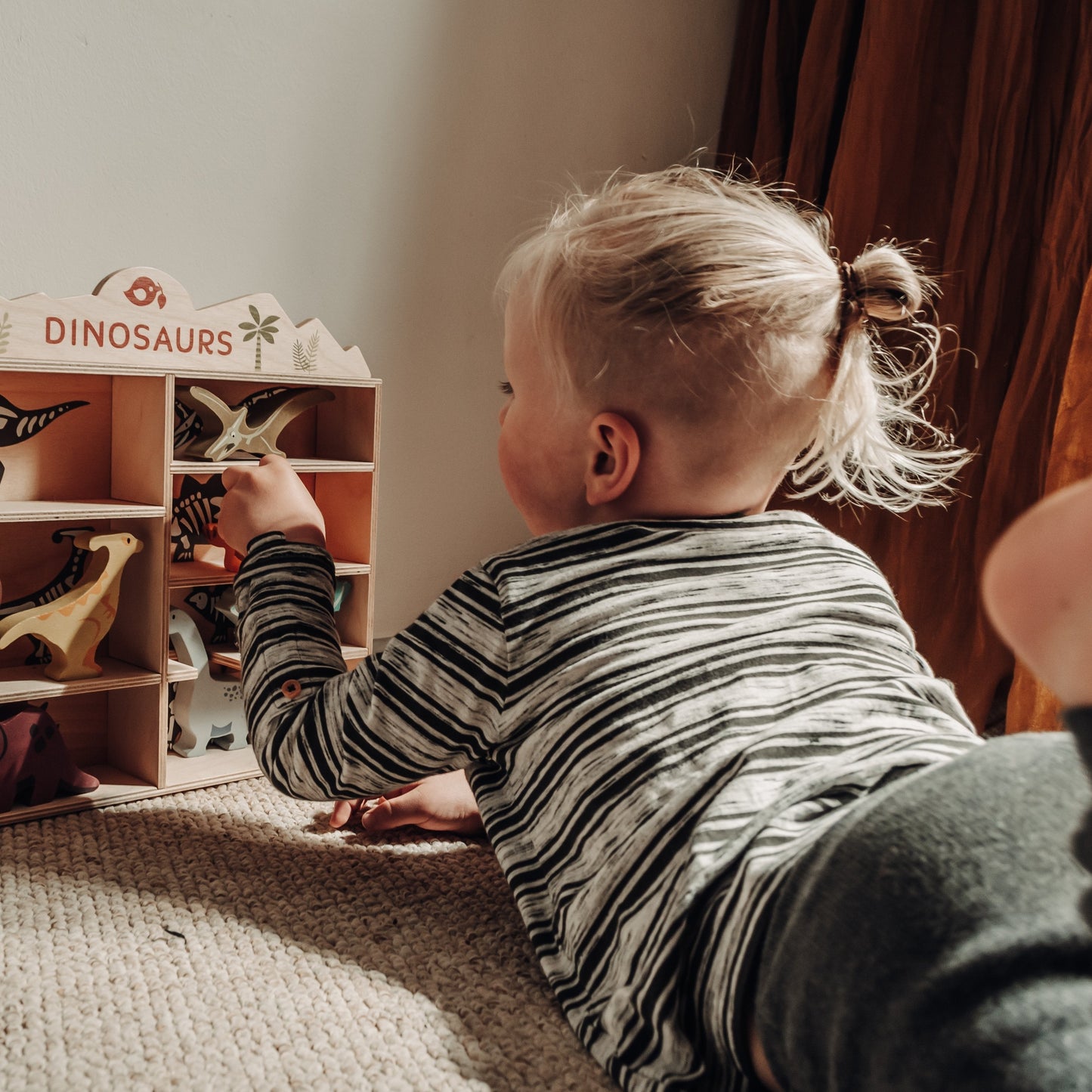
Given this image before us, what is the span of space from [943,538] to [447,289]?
69cm

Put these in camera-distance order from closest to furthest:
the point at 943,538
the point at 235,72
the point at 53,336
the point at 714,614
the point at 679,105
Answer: the point at 714,614 → the point at 53,336 → the point at 235,72 → the point at 943,538 → the point at 679,105

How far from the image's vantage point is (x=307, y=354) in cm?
107

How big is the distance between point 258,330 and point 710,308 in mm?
544

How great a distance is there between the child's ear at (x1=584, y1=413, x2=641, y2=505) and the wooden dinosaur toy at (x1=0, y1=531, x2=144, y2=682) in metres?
0.49

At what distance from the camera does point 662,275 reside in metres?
0.65

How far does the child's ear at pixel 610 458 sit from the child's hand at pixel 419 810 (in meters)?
0.33

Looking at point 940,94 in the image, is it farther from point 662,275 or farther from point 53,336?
point 53,336

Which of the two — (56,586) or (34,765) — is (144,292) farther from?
(34,765)

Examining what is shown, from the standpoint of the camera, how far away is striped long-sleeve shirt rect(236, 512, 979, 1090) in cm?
55

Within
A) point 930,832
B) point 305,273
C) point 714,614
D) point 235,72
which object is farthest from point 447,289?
point 930,832

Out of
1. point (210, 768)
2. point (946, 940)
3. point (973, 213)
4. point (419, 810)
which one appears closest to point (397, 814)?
point (419, 810)

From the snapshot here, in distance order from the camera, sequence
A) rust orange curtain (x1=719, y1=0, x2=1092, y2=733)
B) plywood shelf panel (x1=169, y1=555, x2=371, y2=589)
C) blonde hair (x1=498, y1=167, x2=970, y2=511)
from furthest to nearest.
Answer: rust orange curtain (x1=719, y1=0, x2=1092, y2=733)
plywood shelf panel (x1=169, y1=555, x2=371, y2=589)
blonde hair (x1=498, y1=167, x2=970, y2=511)

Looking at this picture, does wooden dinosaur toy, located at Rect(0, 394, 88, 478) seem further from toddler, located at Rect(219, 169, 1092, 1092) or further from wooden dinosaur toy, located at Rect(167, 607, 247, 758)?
toddler, located at Rect(219, 169, 1092, 1092)

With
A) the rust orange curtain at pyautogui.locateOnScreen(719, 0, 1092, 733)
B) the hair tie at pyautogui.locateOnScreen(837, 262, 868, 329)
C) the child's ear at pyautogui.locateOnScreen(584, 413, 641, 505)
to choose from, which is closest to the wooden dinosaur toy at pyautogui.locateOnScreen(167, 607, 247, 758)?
the child's ear at pyautogui.locateOnScreen(584, 413, 641, 505)
